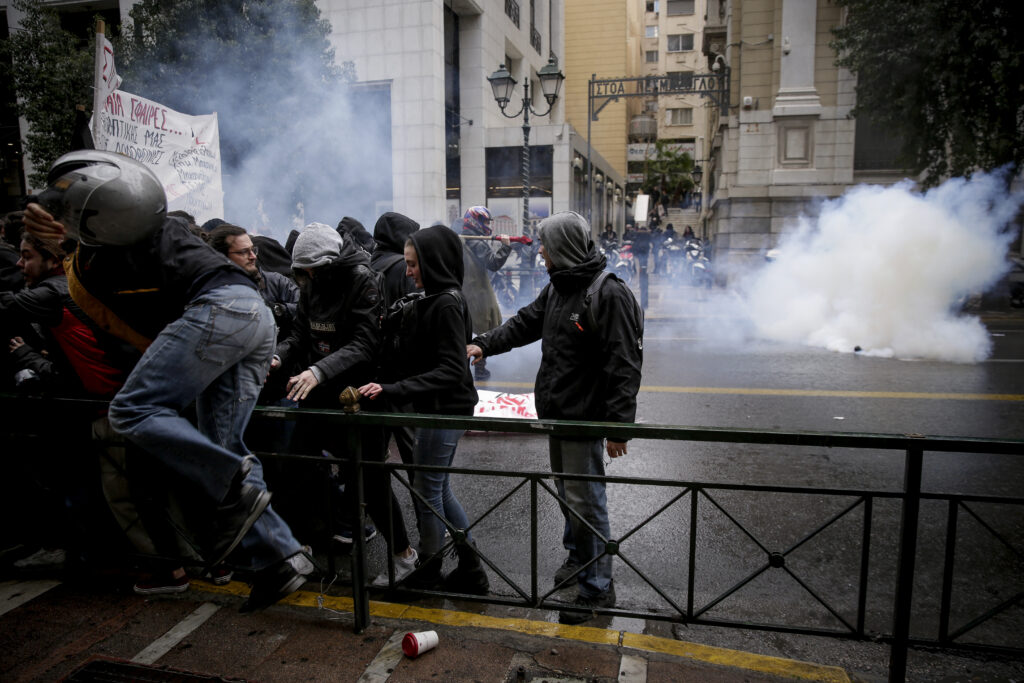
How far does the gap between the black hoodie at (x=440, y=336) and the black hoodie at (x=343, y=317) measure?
244mm

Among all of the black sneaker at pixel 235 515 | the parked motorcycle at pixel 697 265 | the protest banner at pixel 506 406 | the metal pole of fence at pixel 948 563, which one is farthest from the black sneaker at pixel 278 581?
the parked motorcycle at pixel 697 265

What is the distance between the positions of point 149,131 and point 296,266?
3.81 m

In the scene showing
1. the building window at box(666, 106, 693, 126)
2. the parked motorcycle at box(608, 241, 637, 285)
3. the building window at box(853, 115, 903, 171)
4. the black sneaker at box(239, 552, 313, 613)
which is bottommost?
the black sneaker at box(239, 552, 313, 613)

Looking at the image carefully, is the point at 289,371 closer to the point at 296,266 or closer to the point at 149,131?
the point at 296,266

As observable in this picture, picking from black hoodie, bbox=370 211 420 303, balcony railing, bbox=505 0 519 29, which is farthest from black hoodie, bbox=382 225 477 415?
balcony railing, bbox=505 0 519 29

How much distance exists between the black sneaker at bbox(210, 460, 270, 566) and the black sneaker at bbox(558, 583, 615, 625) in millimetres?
1387

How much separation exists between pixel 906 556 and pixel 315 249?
2.84m

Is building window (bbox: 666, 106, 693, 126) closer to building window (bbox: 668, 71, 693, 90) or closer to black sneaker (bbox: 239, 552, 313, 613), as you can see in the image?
building window (bbox: 668, 71, 693, 90)

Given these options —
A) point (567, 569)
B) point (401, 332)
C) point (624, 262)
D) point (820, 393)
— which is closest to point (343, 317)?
point (401, 332)

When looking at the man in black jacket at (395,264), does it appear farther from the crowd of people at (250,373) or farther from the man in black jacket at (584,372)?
the man in black jacket at (584,372)

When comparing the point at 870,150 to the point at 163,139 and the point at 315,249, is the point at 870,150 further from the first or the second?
the point at 315,249

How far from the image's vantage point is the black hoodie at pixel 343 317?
3346 mm

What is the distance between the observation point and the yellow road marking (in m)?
7.25

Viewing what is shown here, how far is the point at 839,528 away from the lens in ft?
13.5
